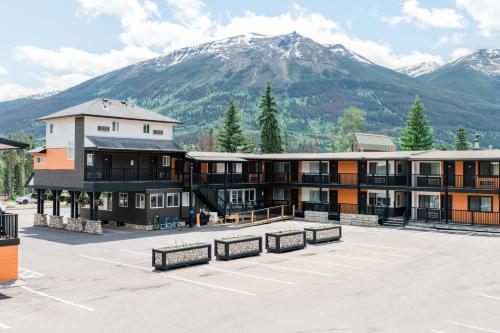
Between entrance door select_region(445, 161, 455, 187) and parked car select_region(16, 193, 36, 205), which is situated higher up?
entrance door select_region(445, 161, 455, 187)

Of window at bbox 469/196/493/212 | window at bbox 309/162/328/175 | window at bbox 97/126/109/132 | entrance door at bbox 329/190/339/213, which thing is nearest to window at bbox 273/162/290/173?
window at bbox 309/162/328/175

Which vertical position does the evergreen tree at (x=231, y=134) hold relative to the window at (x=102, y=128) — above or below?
above

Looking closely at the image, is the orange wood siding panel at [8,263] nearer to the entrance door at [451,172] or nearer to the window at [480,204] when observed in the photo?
the entrance door at [451,172]

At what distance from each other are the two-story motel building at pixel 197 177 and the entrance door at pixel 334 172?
10 cm

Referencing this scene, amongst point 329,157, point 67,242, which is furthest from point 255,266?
point 329,157

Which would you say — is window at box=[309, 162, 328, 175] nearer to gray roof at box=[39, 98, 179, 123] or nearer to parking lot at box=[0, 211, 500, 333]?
gray roof at box=[39, 98, 179, 123]

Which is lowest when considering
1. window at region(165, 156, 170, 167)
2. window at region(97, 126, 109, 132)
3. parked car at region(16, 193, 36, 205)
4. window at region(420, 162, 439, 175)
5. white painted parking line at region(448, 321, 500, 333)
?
white painted parking line at region(448, 321, 500, 333)

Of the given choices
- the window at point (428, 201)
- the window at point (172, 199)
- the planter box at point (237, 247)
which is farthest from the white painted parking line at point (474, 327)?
the window at point (172, 199)

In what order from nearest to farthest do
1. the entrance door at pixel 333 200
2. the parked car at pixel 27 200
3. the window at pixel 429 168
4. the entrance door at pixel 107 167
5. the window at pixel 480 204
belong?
1. the entrance door at pixel 107 167
2. the window at pixel 480 204
3. the window at pixel 429 168
4. the entrance door at pixel 333 200
5. the parked car at pixel 27 200

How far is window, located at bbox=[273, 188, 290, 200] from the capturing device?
51562mm

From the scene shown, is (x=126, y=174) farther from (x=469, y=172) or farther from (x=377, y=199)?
(x=469, y=172)

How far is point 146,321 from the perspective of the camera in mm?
15906

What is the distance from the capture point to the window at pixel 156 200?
41.2 m

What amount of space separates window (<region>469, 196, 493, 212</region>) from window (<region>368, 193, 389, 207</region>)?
749cm
